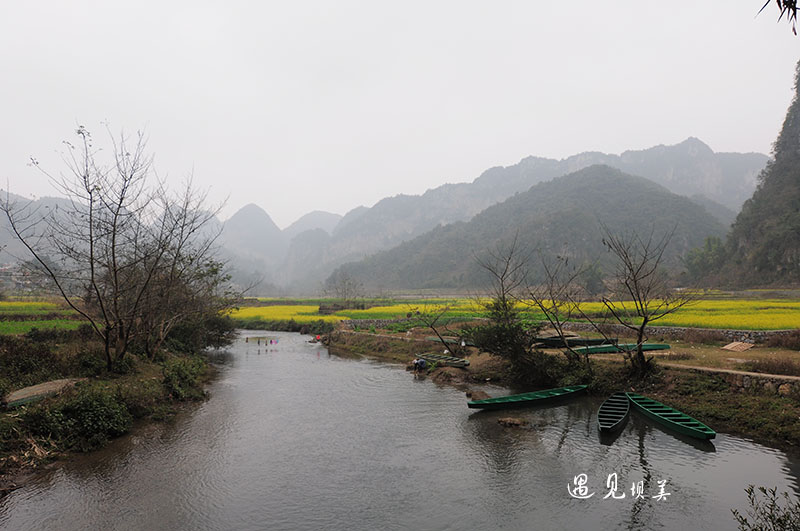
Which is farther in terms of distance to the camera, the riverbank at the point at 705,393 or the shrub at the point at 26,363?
the shrub at the point at 26,363

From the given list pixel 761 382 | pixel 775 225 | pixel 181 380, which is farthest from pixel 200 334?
pixel 775 225

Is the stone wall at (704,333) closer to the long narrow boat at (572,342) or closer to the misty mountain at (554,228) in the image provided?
A: the long narrow boat at (572,342)

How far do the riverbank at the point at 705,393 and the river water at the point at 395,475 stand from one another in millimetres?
853

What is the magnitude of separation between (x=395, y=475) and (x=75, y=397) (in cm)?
997

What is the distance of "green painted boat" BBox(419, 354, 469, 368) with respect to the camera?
23.4m

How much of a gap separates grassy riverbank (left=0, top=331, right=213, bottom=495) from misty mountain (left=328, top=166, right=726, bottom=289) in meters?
87.2

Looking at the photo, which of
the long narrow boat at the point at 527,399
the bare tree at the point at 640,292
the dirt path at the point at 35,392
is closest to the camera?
the dirt path at the point at 35,392

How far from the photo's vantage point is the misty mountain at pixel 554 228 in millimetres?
109062

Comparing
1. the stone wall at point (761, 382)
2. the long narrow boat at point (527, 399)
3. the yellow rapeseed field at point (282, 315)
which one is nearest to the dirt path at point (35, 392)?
the long narrow boat at point (527, 399)

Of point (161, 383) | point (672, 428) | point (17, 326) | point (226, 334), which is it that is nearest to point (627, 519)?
point (672, 428)

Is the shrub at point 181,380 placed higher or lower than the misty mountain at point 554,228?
lower

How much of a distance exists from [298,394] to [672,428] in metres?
15.0

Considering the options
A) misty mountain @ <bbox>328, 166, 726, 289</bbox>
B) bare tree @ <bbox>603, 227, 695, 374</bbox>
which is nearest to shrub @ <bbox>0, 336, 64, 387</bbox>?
bare tree @ <bbox>603, 227, 695, 374</bbox>
